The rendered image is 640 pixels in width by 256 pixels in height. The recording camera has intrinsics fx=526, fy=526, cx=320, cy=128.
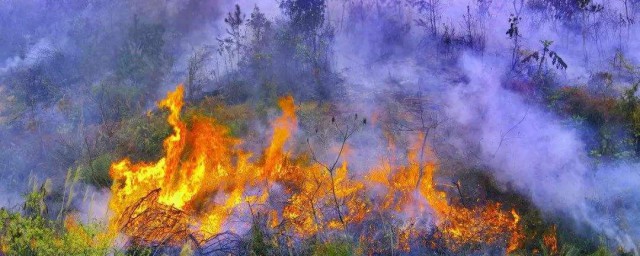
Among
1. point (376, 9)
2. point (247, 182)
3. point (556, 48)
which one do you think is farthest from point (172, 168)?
point (556, 48)

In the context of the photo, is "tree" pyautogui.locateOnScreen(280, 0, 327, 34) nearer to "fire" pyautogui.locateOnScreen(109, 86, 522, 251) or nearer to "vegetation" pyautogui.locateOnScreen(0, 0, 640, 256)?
"vegetation" pyautogui.locateOnScreen(0, 0, 640, 256)

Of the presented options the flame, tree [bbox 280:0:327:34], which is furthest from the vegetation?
the flame

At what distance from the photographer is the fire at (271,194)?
29.9ft

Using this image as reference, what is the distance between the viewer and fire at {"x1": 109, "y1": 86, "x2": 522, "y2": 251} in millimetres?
9102

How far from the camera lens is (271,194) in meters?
10.4

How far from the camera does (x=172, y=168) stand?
36.2 feet

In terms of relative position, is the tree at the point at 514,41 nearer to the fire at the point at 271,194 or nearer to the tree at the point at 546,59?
the tree at the point at 546,59

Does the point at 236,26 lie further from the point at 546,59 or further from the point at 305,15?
the point at 546,59

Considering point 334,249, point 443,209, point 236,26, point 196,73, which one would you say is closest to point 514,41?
point 443,209

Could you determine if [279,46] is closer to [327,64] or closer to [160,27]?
[327,64]

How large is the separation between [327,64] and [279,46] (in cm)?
160

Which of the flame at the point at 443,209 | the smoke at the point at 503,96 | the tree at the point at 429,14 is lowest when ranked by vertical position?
the flame at the point at 443,209

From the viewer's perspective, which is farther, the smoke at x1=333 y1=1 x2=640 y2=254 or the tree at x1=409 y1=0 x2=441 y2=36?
the tree at x1=409 y1=0 x2=441 y2=36

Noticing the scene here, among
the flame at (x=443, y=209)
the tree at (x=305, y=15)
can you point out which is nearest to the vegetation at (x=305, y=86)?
the tree at (x=305, y=15)
